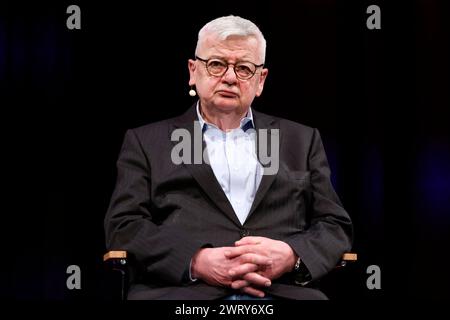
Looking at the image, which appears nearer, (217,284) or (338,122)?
(217,284)

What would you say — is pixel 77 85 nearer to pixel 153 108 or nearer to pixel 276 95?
pixel 153 108

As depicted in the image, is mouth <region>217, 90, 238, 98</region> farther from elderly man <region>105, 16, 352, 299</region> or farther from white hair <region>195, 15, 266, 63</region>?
white hair <region>195, 15, 266, 63</region>

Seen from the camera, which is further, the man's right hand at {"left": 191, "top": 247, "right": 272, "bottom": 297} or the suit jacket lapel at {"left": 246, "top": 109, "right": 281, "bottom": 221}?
the suit jacket lapel at {"left": 246, "top": 109, "right": 281, "bottom": 221}

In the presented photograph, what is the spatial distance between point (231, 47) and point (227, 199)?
622mm

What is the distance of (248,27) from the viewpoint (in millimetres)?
3137

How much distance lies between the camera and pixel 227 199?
301 cm

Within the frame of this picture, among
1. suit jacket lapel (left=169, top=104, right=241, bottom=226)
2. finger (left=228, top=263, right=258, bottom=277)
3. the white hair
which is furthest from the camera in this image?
the white hair

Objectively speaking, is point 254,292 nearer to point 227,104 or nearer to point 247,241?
point 247,241

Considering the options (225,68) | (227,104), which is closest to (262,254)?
(227,104)

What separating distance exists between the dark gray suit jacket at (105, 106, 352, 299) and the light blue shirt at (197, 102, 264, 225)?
0.22 ft

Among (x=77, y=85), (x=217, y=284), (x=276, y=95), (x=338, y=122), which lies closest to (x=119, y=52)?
(x=77, y=85)

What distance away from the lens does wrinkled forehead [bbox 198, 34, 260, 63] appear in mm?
3119

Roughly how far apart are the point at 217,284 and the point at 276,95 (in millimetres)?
1360

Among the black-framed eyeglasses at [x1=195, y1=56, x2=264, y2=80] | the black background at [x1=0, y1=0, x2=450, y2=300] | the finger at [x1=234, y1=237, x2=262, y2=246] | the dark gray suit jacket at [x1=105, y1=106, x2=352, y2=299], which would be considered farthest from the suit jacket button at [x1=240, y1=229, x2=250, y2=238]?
the black background at [x1=0, y1=0, x2=450, y2=300]
